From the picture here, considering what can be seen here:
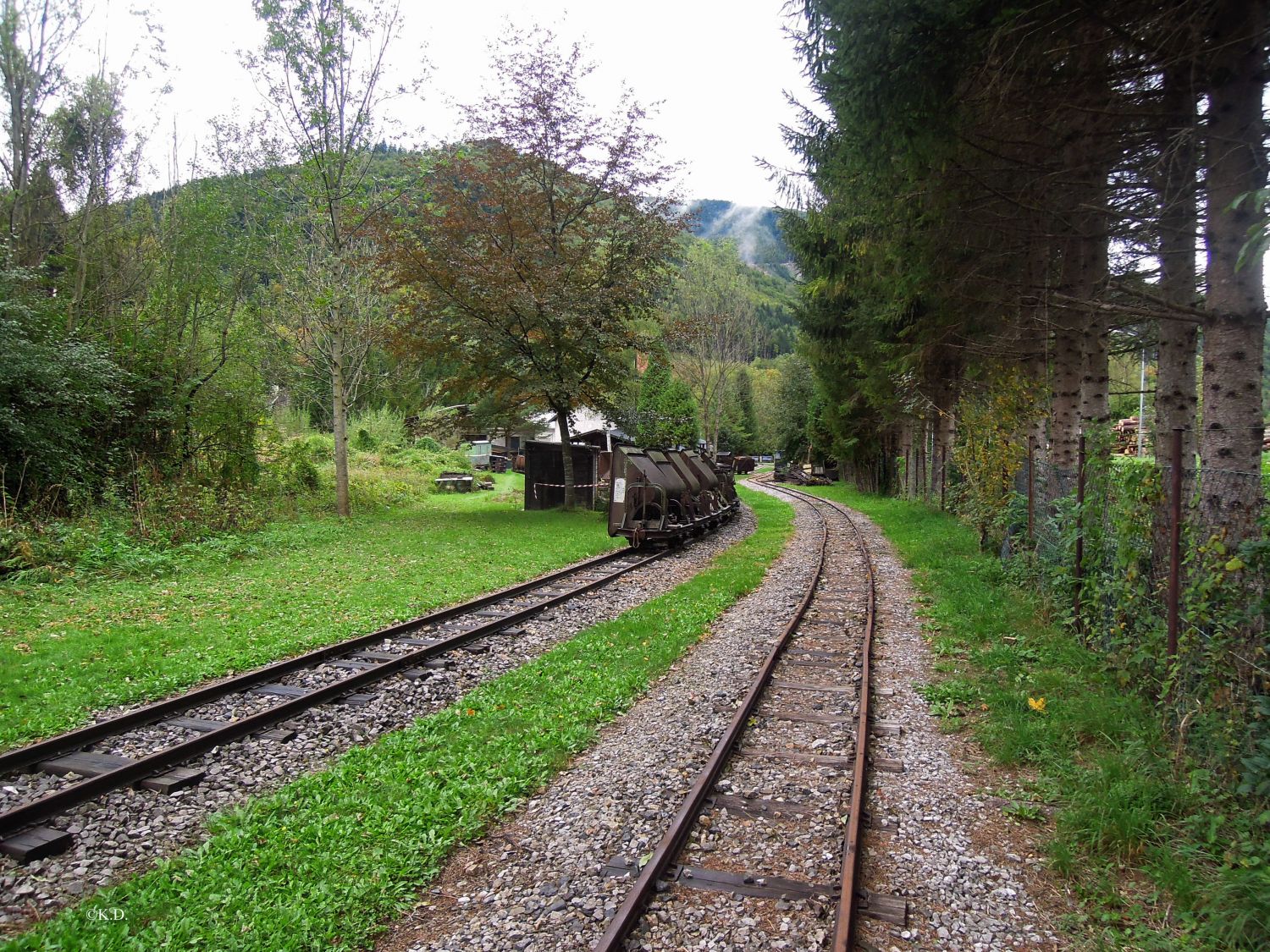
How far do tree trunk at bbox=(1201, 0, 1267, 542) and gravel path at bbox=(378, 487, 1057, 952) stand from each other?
10.3 feet

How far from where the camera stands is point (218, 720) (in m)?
6.04

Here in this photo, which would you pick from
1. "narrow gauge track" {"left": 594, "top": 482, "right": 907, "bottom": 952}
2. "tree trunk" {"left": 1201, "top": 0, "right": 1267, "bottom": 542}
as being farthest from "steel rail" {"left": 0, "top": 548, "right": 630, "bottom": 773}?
"tree trunk" {"left": 1201, "top": 0, "right": 1267, "bottom": 542}

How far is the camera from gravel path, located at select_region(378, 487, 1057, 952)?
350 centimetres

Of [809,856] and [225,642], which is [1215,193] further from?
[225,642]

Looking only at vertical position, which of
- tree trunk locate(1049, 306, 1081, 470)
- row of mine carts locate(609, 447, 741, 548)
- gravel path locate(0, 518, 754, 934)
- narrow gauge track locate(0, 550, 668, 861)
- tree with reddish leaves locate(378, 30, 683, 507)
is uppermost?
tree with reddish leaves locate(378, 30, 683, 507)

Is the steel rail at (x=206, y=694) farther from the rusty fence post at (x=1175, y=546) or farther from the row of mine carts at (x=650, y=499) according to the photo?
the rusty fence post at (x=1175, y=546)

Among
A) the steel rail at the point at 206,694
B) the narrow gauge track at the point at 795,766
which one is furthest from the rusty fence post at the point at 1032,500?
the steel rail at the point at 206,694

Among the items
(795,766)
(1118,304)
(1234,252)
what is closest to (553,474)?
(1118,304)

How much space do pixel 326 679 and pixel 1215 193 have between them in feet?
28.2

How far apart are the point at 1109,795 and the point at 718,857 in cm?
241

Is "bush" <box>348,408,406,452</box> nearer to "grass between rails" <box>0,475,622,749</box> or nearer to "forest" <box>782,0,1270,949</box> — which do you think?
"grass between rails" <box>0,475,622,749</box>

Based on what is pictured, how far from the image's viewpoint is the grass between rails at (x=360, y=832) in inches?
138

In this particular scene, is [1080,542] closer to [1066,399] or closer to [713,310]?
[1066,399]

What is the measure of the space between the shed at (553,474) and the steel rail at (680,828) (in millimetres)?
15779
